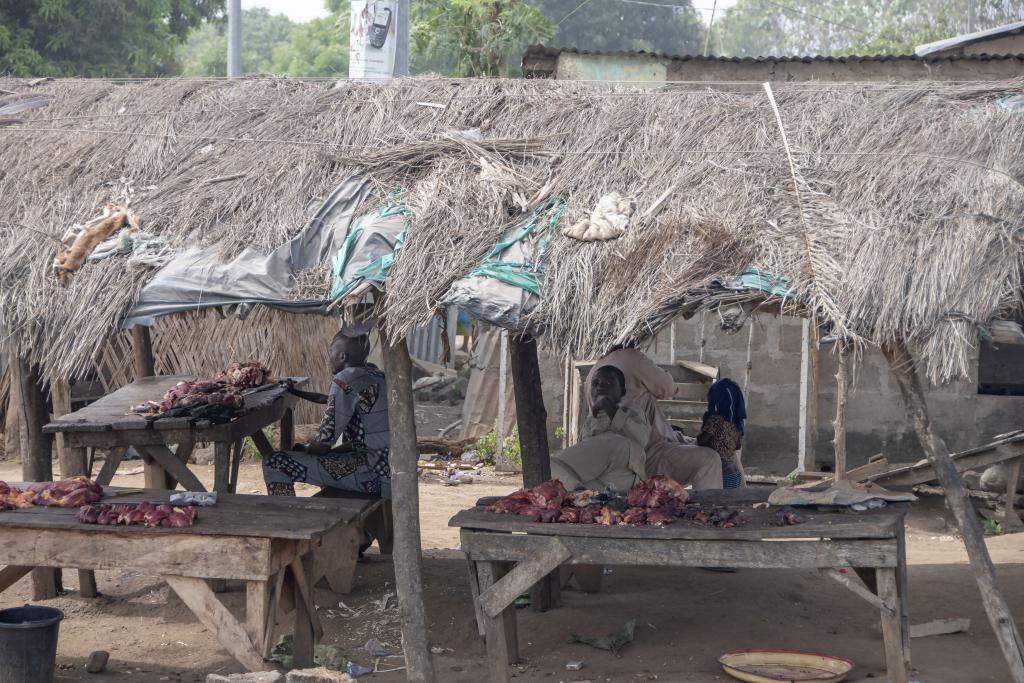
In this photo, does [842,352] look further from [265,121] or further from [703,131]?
[265,121]

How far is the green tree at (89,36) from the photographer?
696 inches

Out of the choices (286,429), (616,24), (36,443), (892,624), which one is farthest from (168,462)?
(616,24)

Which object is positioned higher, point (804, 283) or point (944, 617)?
point (804, 283)

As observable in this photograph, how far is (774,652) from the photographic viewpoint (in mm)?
6441

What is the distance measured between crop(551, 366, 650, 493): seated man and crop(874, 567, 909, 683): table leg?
182 cm

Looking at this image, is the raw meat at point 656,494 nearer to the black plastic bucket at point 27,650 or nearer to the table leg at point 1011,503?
the black plastic bucket at point 27,650

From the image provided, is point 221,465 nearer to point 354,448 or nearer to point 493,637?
point 354,448

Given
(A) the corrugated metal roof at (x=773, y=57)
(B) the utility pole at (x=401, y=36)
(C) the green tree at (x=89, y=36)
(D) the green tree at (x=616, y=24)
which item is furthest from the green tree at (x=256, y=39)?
(A) the corrugated metal roof at (x=773, y=57)

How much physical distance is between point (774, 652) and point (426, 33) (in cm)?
1285

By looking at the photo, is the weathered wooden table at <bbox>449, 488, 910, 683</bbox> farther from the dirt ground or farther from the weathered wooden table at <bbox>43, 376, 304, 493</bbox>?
the weathered wooden table at <bbox>43, 376, 304, 493</bbox>

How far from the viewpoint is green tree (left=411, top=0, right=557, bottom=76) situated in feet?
52.4

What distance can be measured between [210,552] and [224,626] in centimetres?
40

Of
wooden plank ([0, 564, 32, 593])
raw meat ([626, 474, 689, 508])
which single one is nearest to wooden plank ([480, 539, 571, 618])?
raw meat ([626, 474, 689, 508])

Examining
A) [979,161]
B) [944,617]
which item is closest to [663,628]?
[944,617]
